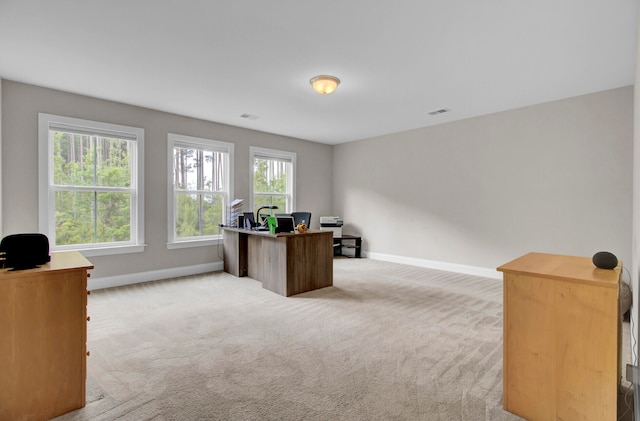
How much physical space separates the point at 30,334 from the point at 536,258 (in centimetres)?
298

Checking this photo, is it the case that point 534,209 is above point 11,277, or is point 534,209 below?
above

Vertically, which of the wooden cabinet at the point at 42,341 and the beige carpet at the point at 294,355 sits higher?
the wooden cabinet at the point at 42,341

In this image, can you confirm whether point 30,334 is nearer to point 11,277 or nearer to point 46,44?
point 11,277

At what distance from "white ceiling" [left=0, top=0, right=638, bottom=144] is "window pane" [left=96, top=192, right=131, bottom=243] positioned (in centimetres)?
136

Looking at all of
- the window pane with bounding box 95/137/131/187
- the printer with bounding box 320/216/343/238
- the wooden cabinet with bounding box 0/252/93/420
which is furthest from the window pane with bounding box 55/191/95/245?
the printer with bounding box 320/216/343/238

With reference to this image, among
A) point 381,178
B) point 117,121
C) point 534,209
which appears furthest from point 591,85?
point 117,121

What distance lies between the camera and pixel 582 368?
154cm

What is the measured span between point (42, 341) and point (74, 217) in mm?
3104

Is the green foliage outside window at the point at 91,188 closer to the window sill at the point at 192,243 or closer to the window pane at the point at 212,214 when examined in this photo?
the window sill at the point at 192,243

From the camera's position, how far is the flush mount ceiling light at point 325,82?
343cm

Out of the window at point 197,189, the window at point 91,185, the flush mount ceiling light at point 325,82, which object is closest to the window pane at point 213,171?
the window at point 197,189

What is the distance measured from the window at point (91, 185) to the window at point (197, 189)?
48 centimetres

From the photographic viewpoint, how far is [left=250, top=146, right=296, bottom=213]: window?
604 cm

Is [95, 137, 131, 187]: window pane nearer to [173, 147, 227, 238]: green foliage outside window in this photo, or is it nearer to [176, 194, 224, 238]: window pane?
[173, 147, 227, 238]: green foliage outside window
